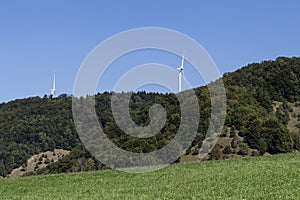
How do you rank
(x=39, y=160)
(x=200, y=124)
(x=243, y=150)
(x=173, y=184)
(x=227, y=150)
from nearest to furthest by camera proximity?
(x=173, y=184), (x=200, y=124), (x=243, y=150), (x=227, y=150), (x=39, y=160)

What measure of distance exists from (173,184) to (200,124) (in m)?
36.8

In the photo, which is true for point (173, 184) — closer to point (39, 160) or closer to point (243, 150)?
point (243, 150)

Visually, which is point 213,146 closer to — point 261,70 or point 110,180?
point 261,70

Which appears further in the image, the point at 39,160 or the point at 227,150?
the point at 39,160

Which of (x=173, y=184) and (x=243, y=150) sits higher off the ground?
(x=243, y=150)

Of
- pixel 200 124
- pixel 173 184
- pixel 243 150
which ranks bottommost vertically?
pixel 173 184

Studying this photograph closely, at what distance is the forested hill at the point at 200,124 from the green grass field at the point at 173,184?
1739cm

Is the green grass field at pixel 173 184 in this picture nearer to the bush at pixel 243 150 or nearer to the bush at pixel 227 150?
the bush at pixel 243 150

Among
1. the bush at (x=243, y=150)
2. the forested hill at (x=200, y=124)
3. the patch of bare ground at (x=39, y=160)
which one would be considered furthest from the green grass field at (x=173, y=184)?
the patch of bare ground at (x=39, y=160)

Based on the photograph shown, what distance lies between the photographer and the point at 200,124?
202 feet

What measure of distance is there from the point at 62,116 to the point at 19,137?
820 cm

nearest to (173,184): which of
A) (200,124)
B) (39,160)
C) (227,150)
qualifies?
(200,124)

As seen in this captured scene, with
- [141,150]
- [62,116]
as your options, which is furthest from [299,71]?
[141,150]

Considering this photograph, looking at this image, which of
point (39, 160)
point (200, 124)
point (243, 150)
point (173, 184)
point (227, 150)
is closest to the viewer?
point (173, 184)
